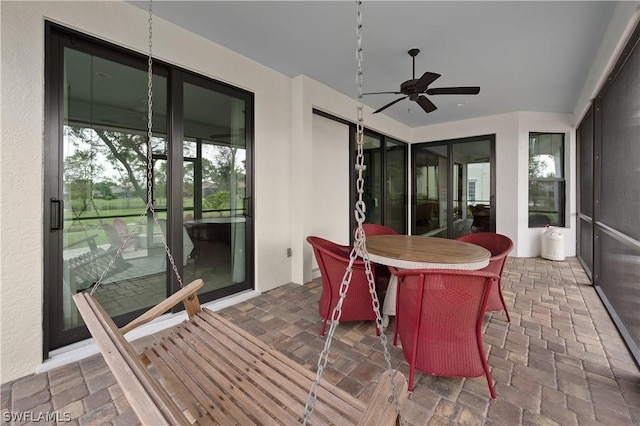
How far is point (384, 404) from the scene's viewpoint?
1.00 metres

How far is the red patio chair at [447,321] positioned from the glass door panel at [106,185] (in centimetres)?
209

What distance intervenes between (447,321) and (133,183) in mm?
2899

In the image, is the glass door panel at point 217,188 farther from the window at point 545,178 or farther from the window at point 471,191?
the window at point 545,178

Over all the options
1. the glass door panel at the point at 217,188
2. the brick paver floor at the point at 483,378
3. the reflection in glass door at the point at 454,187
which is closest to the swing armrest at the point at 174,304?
the brick paver floor at the point at 483,378

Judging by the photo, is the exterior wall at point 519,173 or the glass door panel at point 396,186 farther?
the glass door panel at point 396,186

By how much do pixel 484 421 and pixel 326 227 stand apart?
335cm

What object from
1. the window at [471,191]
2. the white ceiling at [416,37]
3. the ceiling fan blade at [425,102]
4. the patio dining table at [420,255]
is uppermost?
the white ceiling at [416,37]

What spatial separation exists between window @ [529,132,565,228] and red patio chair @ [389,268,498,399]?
16.9ft

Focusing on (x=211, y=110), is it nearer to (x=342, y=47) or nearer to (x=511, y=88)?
(x=342, y=47)

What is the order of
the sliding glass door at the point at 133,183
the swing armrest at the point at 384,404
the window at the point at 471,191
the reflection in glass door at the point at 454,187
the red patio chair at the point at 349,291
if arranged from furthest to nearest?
the window at the point at 471,191
the reflection in glass door at the point at 454,187
the red patio chair at the point at 349,291
the sliding glass door at the point at 133,183
the swing armrest at the point at 384,404

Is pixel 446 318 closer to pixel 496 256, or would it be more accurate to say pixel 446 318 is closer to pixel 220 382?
pixel 496 256

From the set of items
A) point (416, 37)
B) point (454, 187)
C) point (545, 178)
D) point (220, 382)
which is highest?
point (416, 37)

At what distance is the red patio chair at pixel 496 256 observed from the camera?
2498 millimetres

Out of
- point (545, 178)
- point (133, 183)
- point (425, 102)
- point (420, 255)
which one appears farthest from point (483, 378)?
point (545, 178)
